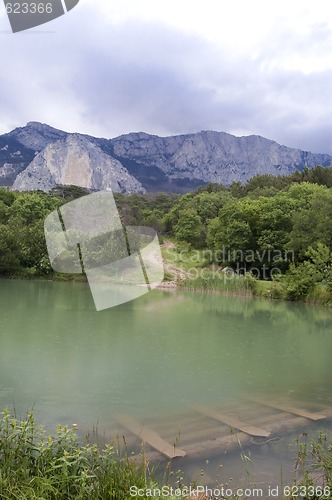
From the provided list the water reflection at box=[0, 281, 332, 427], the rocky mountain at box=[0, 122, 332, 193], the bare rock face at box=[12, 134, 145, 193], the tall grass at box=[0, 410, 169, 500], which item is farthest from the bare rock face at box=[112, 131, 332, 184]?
the tall grass at box=[0, 410, 169, 500]

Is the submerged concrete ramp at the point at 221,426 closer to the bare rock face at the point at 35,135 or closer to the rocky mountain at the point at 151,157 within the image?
the rocky mountain at the point at 151,157

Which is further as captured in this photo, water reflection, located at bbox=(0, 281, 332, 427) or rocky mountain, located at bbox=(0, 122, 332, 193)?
rocky mountain, located at bbox=(0, 122, 332, 193)

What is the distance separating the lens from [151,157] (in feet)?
551

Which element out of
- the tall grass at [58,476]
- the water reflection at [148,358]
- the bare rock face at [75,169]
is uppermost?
the bare rock face at [75,169]

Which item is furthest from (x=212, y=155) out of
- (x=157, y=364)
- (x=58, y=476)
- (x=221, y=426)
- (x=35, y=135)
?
(x=58, y=476)

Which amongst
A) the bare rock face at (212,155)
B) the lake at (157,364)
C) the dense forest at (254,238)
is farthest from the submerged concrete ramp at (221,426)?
the bare rock face at (212,155)

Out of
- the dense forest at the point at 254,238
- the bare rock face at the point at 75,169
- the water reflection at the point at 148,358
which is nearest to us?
the water reflection at the point at 148,358

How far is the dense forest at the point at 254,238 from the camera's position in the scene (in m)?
27.0

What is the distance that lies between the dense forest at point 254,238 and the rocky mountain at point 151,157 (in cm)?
7713

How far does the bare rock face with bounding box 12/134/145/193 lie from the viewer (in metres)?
115

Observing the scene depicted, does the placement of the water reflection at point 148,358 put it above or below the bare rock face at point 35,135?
below

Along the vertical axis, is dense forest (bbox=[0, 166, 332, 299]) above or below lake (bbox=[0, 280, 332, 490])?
above

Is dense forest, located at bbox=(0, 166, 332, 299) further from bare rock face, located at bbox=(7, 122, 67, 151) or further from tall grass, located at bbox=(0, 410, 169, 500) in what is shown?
bare rock face, located at bbox=(7, 122, 67, 151)

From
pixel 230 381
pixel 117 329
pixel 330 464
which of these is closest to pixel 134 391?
pixel 230 381
